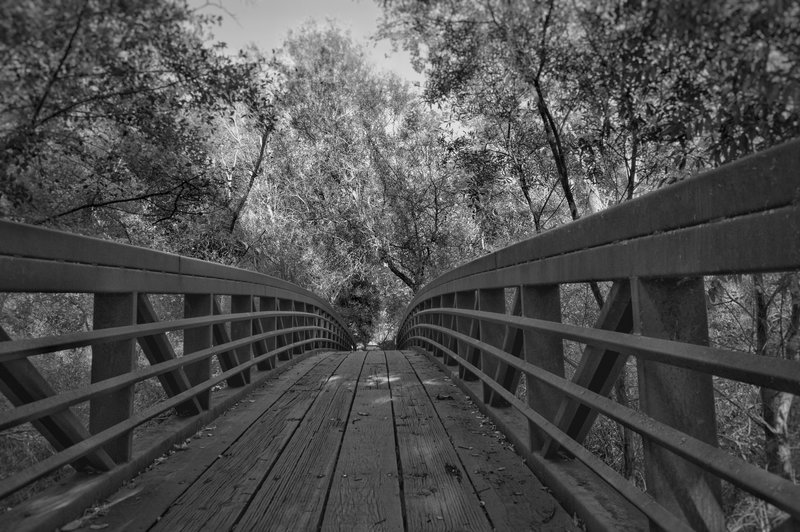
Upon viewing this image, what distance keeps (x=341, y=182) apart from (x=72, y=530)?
16.6m

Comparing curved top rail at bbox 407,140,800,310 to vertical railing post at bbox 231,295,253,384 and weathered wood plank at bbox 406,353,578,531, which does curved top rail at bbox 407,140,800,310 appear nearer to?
weathered wood plank at bbox 406,353,578,531

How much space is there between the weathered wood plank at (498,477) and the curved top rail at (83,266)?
200 cm

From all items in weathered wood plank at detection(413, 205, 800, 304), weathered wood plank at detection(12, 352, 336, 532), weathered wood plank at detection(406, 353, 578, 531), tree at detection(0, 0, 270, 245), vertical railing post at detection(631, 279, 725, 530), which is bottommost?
weathered wood plank at detection(406, 353, 578, 531)

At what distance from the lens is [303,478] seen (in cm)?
290

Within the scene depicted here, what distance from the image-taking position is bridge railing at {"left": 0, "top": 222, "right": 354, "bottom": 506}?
6.82ft

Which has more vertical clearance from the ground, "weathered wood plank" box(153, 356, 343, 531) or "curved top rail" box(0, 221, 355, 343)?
"curved top rail" box(0, 221, 355, 343)

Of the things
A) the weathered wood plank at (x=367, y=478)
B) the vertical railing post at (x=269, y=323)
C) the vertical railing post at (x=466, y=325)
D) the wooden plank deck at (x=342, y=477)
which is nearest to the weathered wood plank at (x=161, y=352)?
the wooden plank deck at (x=342, y=477)

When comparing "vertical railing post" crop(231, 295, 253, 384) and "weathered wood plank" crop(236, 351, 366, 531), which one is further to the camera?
"vertical railing post" crop(231, 295, 253, 384)

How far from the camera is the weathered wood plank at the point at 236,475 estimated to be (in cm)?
240

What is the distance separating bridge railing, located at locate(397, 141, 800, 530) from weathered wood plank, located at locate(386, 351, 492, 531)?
442mm

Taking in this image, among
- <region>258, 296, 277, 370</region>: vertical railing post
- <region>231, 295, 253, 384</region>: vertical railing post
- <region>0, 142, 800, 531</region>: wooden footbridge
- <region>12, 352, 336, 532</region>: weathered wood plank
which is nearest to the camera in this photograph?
<region>0, 142, 800, 531</region>: wooden footbridge

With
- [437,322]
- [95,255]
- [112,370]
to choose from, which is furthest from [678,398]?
[437,322]

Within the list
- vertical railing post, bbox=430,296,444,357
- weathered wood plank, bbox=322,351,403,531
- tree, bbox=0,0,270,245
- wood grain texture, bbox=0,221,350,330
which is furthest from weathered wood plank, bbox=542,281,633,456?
vertical railing post, bbox=430,296,444,357

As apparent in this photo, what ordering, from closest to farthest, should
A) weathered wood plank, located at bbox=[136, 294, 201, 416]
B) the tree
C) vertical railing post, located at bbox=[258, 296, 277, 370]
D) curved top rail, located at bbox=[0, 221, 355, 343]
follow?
the tree → curved top rail, located at bbox=[0, 221, 355, 343] → weathered wood plank, located at bbox=[136, 294, 201, 416] → vertical railing post, located at bbox=[258, 296, 277, 370]
